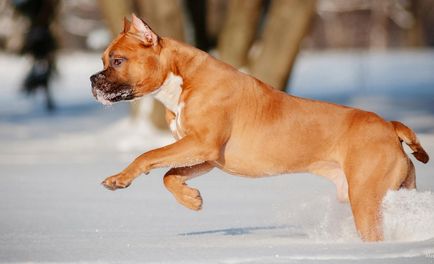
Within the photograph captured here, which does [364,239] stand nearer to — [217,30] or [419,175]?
[419,175]

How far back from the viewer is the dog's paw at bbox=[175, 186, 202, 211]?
6.99 m

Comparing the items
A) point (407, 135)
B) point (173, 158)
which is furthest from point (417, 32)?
point (173, 158)

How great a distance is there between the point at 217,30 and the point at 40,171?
9195mm

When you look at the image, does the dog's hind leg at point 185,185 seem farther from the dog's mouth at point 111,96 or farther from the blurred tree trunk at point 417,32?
the blurred tree trunk at point 417,32

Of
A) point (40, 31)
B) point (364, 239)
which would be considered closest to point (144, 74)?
point (364, 239)

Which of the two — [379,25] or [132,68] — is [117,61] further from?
[379,25]

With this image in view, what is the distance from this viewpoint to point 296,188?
9.85 meters

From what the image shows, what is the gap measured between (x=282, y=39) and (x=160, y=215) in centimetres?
741

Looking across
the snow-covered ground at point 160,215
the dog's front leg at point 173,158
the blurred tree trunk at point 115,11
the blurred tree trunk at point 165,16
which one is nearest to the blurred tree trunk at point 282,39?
the blurred tree trunk at point 165,16

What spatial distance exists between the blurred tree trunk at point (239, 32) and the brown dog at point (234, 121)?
946 centimetres

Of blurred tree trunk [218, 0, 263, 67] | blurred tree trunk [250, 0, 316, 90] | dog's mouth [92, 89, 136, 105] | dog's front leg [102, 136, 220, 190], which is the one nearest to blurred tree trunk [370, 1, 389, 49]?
blurred tree trunk [218, 0, 263, 67]

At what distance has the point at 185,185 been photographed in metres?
7.07

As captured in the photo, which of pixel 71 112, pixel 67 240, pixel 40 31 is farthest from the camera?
pixel 71 112

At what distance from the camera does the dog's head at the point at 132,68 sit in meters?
6.88
